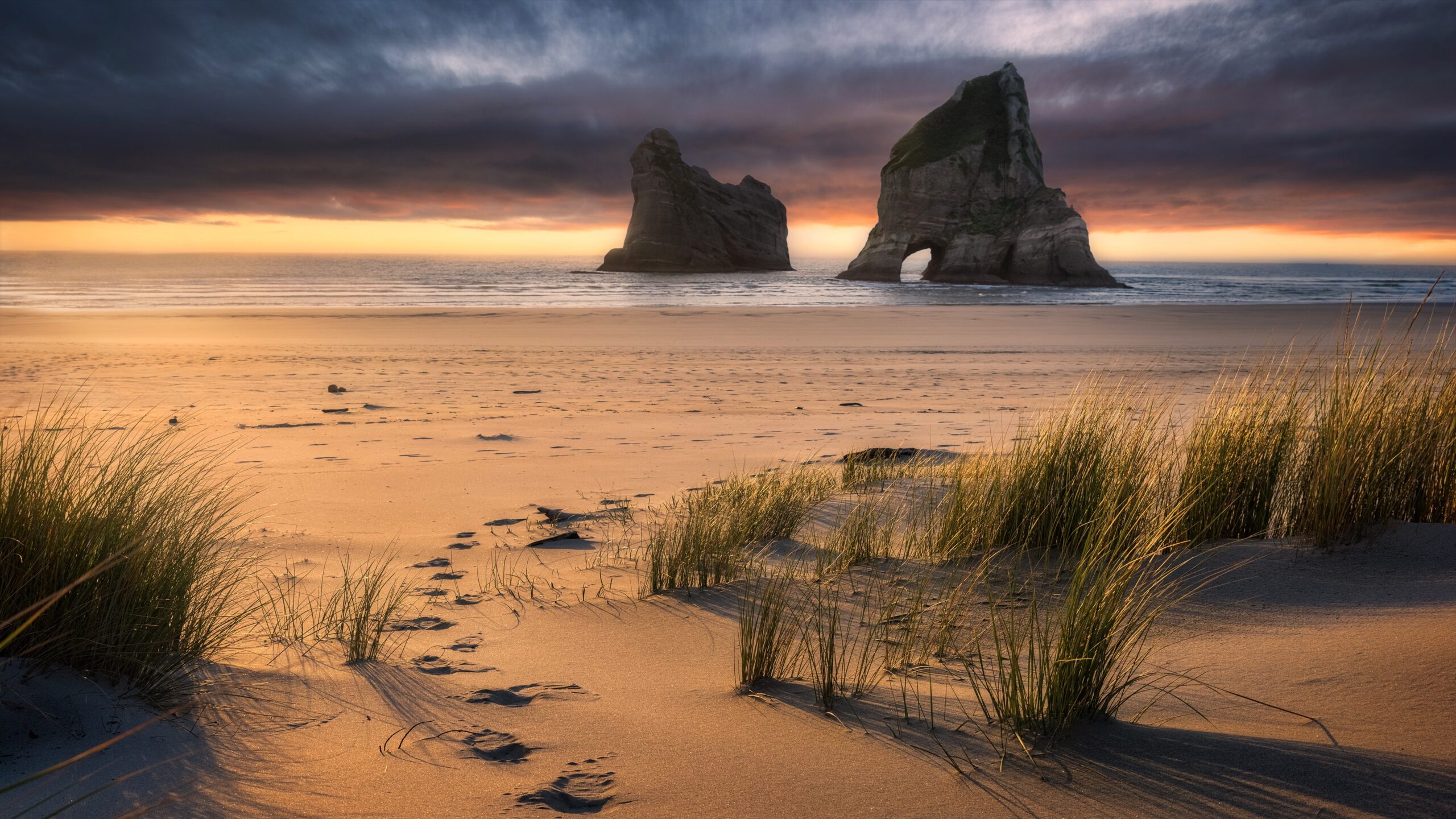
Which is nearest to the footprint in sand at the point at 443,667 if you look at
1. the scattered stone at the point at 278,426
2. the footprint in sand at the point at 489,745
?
the footprint in sand at the point at 489,745

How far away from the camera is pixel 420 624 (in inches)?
130

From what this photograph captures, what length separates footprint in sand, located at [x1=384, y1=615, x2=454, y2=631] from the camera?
325 cm

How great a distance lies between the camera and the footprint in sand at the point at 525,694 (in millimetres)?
2504

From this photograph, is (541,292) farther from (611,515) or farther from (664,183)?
(664,183)

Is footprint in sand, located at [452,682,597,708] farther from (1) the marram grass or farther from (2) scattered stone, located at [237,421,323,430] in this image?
(2) scattered stone, located at [237,421,323,430]

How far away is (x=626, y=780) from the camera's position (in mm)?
1970

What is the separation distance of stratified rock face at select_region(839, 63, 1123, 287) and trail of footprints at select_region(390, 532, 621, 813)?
56.3 metres

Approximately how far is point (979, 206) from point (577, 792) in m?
66.3

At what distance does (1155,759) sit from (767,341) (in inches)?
706

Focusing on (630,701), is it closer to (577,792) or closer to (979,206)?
(577,792)

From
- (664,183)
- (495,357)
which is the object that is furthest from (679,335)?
(664,183)

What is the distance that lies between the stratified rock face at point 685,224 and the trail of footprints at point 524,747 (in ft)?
254

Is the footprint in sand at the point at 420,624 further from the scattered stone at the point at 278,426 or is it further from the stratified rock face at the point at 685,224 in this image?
the stratified rock face at the point at 685,224

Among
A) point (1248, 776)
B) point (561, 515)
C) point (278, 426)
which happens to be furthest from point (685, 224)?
point (1248, 776)
